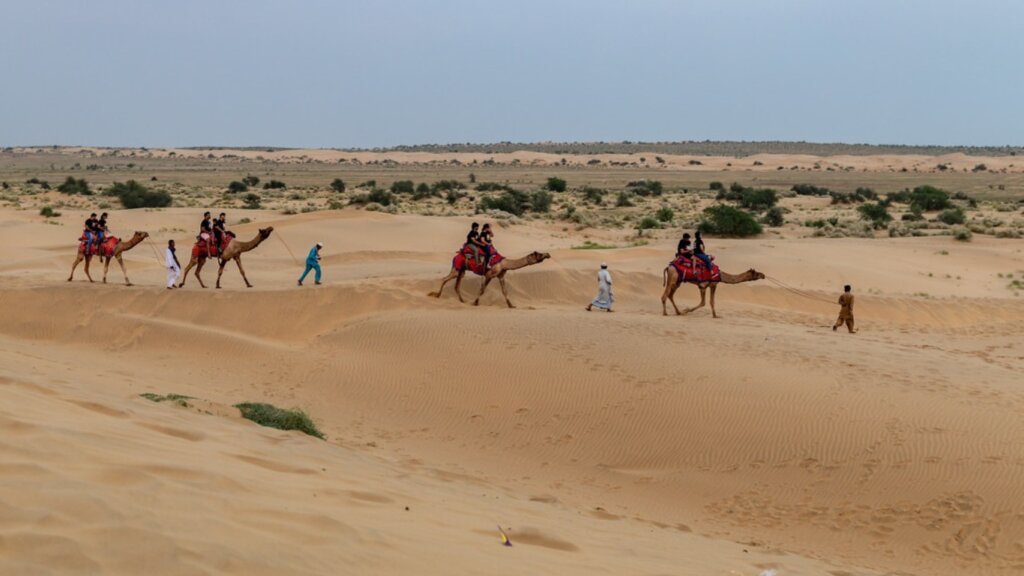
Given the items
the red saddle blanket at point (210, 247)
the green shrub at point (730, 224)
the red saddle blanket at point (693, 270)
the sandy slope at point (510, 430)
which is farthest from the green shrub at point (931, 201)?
the red saddle blanket at point (210, 247)

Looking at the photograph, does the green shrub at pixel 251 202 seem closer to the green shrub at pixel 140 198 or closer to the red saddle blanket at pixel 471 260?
the green shrub at pixel 140 198

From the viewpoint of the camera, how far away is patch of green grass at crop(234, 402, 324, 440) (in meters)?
11.6

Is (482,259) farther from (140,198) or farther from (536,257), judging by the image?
(140,198)

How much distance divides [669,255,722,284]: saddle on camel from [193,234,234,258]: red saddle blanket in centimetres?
946

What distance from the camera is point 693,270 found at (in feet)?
65.7

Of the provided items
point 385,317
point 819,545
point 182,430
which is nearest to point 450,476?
point 182,430

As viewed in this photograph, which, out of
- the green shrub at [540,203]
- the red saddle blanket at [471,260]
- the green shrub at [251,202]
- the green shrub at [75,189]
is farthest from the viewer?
the green shrub at [75,189]

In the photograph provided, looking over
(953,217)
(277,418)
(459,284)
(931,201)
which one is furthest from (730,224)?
(277,418)

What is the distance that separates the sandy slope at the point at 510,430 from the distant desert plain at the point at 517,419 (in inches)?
1.6

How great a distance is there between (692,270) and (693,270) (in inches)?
0.8

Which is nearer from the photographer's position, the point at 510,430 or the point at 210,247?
the point at 510,430

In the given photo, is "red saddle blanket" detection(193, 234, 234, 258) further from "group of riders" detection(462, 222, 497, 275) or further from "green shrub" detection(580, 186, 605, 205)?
"green shrub" detection(580, 186, 605, 205)

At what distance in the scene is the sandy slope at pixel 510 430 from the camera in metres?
6.14

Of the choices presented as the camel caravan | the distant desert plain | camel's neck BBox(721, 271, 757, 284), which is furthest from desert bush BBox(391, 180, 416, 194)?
camel's neck BBox(721, 271, 757, 284)
